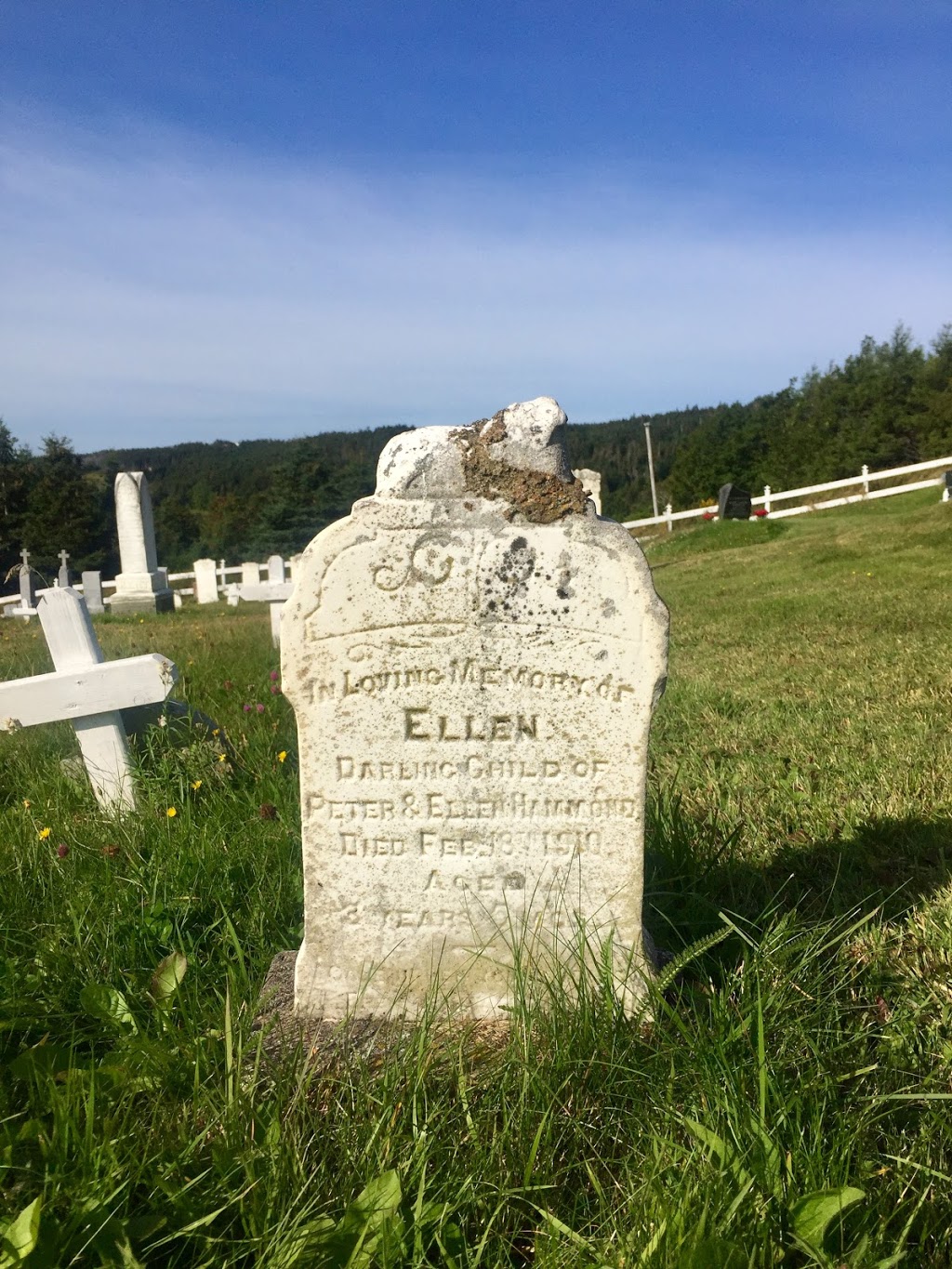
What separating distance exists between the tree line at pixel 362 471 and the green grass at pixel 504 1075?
105ft

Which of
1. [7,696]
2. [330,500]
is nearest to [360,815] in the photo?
[7,696]

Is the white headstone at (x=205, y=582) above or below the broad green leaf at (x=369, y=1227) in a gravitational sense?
above

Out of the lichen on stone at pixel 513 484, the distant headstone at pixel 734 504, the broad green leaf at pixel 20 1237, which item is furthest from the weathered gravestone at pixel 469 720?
the distant headstone at pixel 734 504

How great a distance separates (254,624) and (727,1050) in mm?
8530

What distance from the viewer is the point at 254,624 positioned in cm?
995

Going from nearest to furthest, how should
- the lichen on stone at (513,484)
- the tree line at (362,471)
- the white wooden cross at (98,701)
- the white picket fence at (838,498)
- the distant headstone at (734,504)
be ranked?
the lichen on stone at (513,484), the white wooden cross at (98,701), the distant headstone at (734,504), the white picket fence at (838,498), the tree line at (362,471)

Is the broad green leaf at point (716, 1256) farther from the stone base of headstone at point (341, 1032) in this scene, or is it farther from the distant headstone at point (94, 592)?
the distant headstone at point (94, 592)

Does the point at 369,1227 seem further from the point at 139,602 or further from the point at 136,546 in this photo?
the point at 136,546

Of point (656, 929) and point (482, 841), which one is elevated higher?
point (482, 841)

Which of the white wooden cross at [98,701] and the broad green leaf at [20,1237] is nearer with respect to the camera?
the broad green leaf at [20,1237]

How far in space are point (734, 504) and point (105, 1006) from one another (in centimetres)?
2218

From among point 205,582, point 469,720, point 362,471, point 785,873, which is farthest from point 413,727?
point 362,471

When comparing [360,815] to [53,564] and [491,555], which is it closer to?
[491,555]

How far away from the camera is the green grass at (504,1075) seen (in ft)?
5.41
